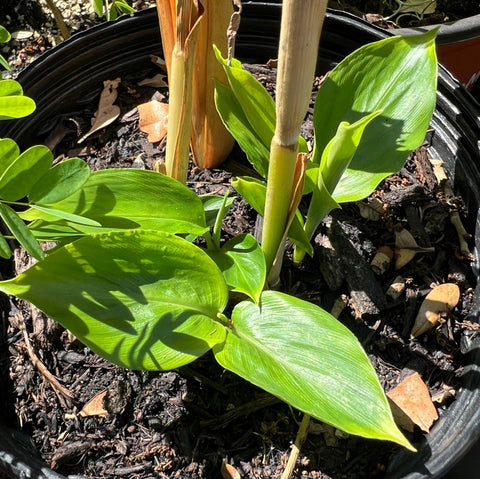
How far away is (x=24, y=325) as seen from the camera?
757 mm

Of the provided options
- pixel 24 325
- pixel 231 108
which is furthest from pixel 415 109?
pixel 24 325

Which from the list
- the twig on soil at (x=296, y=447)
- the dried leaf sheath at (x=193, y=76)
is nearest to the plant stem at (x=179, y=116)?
the dried leaf sheath at (x=193, y=76)

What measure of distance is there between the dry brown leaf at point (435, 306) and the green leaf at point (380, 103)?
184 millimetres

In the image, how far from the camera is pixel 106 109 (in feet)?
3.11

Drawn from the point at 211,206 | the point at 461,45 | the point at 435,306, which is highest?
the point at 461,45

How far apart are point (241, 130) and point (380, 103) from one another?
17 centimetres

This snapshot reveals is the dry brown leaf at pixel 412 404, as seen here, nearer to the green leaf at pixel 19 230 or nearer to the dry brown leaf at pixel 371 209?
the dry brown leaf at pixel 371 209

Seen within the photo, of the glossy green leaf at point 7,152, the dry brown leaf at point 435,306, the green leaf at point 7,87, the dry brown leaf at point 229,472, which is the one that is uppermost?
the green leaf at point 7,87

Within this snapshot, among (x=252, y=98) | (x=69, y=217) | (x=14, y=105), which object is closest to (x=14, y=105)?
(x=14, y=105)

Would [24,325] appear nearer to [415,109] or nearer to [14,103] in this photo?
[14,103]

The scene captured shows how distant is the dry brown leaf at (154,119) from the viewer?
36.0 inches

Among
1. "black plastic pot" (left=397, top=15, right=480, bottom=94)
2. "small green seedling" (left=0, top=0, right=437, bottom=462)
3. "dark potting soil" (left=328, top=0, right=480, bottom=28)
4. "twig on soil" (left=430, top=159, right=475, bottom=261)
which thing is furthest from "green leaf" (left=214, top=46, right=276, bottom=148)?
"dark potting soil" (left=328, top=0, right=480, bottom=28)

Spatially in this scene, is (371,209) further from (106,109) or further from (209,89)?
(106,109)

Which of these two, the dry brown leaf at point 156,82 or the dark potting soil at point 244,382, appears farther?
the dry brown leaf at point 156,82
